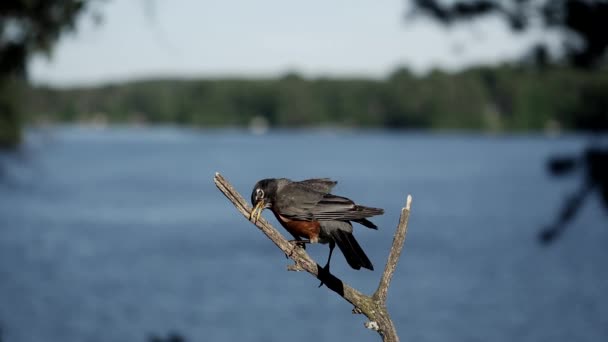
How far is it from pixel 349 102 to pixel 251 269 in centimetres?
14044

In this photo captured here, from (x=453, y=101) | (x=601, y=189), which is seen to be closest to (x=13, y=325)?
(x=601, y=189)

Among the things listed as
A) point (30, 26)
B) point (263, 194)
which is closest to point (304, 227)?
point (263, 194)

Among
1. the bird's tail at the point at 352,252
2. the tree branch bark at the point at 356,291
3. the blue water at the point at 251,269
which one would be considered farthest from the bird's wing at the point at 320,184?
the blue water at the point at 251,269

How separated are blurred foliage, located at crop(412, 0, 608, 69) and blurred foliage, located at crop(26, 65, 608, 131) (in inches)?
4904

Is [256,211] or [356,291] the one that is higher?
[256,211]

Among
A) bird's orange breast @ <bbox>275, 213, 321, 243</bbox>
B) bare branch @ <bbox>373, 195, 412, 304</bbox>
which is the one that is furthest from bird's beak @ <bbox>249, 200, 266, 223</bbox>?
bare branch @ <bbox>373, 195, 412, 304</bbox>

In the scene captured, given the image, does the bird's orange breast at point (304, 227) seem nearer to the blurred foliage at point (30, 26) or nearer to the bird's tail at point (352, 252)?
the bird's tail at point (352, 252)

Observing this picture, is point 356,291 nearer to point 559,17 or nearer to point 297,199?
point 297,199

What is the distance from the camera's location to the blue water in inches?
947

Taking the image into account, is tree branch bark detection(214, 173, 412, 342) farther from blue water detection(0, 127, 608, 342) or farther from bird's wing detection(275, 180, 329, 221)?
blue water detection(0, 127, 608, 342)

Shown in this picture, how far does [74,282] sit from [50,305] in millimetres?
3734

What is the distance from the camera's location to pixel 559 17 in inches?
470

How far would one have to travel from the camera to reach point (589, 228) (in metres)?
52.2

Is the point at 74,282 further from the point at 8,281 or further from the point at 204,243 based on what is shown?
the point at 204,243
